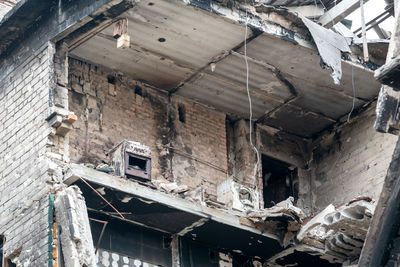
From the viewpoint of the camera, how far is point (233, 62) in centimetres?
1684

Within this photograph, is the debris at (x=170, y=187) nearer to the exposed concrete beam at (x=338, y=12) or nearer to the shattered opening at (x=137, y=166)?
the shattered opening at (x=137, y=166)

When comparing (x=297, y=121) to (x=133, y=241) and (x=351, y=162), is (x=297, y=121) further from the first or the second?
(x=133, y=241)

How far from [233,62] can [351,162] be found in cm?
304

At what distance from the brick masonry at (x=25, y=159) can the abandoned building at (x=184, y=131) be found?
0.10 ft

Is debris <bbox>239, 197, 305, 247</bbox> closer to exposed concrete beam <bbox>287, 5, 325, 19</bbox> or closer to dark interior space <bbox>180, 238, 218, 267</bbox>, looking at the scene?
dark interior space <bbox>180, 238, 218, 267</bbox>

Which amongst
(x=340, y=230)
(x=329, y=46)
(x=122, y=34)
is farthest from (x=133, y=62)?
(x=340, y=230)

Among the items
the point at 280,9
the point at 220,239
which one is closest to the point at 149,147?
the point at 220,239

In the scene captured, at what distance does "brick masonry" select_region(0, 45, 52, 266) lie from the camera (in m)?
14.7

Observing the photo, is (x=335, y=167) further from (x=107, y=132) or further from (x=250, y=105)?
(x=107, y=132)

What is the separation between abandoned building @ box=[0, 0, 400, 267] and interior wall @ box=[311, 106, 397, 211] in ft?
0.09

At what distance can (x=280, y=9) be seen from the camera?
16.5 m

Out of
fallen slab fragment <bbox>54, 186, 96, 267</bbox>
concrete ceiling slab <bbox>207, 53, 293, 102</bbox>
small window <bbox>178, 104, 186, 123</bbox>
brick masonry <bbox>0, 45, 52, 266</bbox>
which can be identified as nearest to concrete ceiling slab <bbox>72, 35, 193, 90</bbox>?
small window <bbox>178, 104, 186, 123</bbox>

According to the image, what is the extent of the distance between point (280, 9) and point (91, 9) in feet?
9.91

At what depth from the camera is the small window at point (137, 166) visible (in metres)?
15.4
